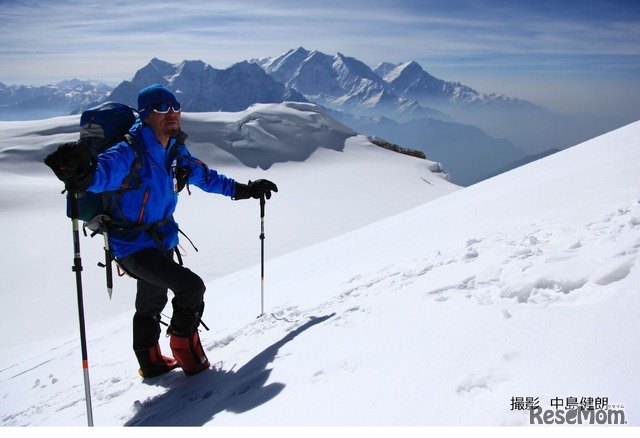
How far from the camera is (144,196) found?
3.65 metres

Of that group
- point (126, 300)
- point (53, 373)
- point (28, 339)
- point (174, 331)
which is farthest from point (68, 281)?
point (174, 331)

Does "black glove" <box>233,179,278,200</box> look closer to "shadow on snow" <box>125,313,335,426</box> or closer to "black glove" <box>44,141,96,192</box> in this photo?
"shadow on snow" <box>125,313,335,426</box>

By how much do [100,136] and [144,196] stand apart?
0.61 metres

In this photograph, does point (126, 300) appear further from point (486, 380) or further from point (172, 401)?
point (486, 380)

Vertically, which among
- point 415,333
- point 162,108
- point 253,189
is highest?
point 162,108

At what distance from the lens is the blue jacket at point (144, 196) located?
350 cm

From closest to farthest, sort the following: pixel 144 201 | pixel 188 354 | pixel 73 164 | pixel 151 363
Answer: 1. pixel 73 164
2. pixel 144 201
3. pixel 188 354
4. pixel 151 363

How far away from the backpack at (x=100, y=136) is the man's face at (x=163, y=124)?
0.77 ft

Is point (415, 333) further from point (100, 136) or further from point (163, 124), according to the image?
point (100, 136)

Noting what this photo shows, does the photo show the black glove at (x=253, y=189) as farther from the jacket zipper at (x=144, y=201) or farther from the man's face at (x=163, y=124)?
the jacket zipper at (x=144, y=201)

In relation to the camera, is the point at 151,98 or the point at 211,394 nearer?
the point at 211,394

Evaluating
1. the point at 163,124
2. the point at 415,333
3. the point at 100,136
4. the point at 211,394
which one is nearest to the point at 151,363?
the point at 211,394

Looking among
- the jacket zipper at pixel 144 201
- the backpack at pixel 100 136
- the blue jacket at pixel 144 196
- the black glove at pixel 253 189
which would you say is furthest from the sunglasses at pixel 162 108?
the black glove at pixel 253 189

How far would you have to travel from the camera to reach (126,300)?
10180 millimetres
